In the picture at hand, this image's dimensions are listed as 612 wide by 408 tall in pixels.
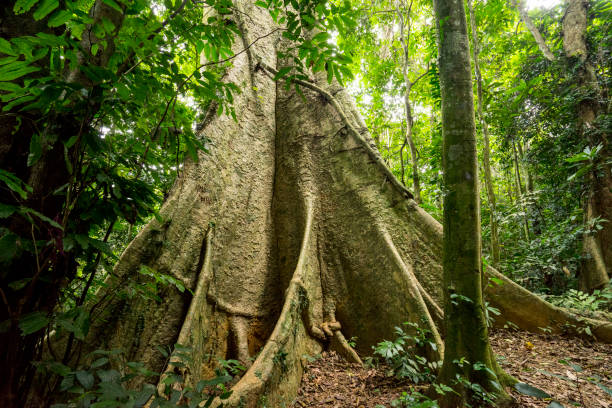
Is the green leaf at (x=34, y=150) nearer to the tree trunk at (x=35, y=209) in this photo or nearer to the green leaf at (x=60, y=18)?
the tree trunk at (x=35, y=209)

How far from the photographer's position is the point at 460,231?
79.4 inches

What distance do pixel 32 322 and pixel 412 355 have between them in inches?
108

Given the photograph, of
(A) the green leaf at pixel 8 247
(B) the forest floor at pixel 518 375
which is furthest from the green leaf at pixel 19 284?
(B) the forest floor at pixel 518 375

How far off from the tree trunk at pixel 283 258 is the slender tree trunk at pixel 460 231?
2.15ft

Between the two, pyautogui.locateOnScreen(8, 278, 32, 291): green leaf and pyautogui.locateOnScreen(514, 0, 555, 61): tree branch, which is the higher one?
Result: pyautogui.locateOnScreen(514, 0, 555, 61): tree branch

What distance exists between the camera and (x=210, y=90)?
63.2 inches

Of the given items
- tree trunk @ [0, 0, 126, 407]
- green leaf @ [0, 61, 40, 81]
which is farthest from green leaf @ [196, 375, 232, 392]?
green leaf @ [0, 61, 40, 81]

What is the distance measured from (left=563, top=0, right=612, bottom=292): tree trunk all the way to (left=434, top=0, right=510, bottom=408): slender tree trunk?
143 inches

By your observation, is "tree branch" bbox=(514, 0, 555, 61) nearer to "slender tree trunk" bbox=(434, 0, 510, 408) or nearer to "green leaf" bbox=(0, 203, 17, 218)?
"slender tree trunk" bbox=(434, 0, 510, 408)

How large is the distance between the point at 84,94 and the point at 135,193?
47 cm

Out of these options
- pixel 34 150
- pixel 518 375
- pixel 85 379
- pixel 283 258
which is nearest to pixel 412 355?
pixel 518 375

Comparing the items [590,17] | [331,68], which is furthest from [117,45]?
[590,17]

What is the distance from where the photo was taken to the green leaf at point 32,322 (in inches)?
36.7

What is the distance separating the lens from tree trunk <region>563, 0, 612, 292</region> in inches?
173
